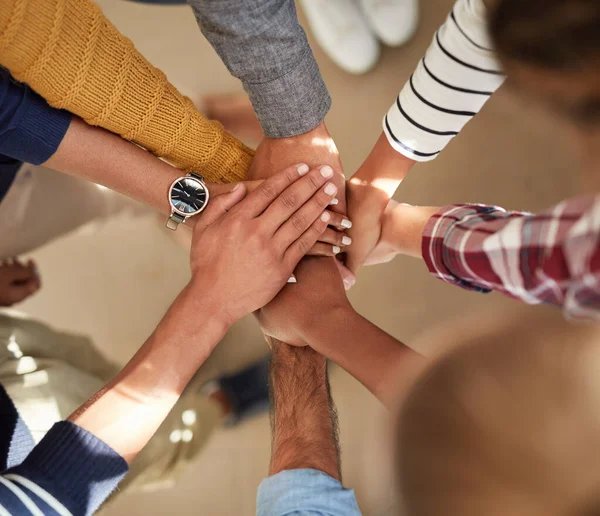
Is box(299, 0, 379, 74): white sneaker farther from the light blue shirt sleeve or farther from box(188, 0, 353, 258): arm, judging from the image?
the light blue shirt sleeve

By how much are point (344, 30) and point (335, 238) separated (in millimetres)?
510

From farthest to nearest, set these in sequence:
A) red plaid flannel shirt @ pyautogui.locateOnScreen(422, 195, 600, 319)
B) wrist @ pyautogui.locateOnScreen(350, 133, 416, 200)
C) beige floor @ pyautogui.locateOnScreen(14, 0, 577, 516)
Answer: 1. beige floor @ pyautogui.locateOnScreen(14, 0, 577, 516)
2. wrist @ pyautogui.locateOnScreen(350, 133, 416, 200)
3. red plaid flannel shirt @ pyautogui.locateOnScreen(422, 195, 600, 319)

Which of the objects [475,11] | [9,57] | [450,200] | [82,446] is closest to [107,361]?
[82,446]

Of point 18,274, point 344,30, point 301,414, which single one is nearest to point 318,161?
point 301,414

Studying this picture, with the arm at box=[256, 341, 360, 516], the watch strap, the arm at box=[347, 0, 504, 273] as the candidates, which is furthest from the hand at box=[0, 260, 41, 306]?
the arm at box=[347, 0, 504, 273]

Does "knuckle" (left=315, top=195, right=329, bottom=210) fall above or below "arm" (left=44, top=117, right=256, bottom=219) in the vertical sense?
above

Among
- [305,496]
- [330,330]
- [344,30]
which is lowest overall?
[305,496]

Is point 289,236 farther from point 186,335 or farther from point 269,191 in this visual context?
point 186,335

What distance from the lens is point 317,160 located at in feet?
2.28

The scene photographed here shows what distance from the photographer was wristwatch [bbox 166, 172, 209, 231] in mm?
686

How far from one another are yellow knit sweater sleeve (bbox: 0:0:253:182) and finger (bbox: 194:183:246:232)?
0.06 m

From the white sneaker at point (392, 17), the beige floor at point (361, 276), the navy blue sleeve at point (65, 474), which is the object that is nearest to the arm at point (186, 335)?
the navy blue sleeve at point (65, 474)

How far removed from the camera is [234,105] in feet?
3.19

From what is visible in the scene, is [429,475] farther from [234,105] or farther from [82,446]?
[234,105]
